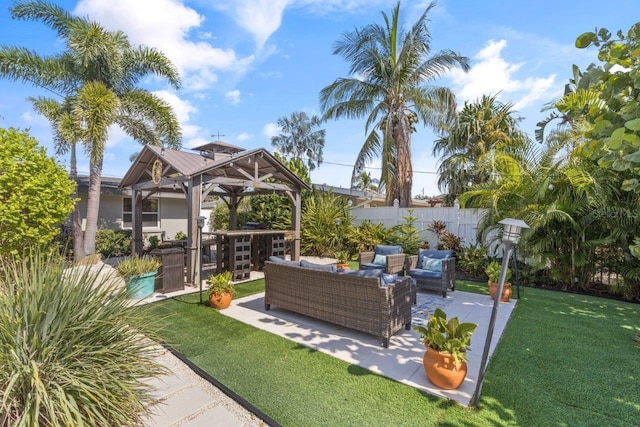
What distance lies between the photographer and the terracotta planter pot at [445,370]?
3068mm

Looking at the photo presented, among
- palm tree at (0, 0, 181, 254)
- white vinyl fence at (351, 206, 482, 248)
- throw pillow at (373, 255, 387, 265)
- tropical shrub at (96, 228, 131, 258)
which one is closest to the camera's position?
throw pillow at (373, 255, 387, 265)

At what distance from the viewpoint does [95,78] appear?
1044 centimetres

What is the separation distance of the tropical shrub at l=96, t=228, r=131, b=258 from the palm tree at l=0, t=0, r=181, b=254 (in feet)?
3.57

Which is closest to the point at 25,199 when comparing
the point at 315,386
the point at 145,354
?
the point at 145,354

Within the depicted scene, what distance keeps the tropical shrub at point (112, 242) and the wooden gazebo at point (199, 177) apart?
3.05 metres

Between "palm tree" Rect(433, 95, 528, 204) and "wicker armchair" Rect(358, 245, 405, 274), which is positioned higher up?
"palm tree" Rect(433, 95, 528, 204)

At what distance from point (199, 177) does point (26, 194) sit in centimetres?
300

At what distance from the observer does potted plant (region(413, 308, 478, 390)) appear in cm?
305

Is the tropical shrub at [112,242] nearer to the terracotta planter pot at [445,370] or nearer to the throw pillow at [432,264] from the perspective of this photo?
the throw pillow at [432,264]

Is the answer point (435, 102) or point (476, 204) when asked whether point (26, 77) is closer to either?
point (435, 102)

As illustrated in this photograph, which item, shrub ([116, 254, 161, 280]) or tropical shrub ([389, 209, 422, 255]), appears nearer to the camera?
shrub ([116, 254, 161, 280])

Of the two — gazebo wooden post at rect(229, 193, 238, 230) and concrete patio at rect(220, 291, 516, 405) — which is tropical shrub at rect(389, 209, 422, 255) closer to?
concrete patio at rect(220, 291, 516, 405)

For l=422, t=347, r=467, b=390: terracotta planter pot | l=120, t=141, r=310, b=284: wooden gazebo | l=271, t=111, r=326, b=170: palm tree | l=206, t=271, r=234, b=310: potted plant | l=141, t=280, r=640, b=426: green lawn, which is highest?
l=271, t=111, r=326, b=170: palm tree

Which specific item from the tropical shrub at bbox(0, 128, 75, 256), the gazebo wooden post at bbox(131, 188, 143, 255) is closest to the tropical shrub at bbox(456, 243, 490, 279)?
the tropical shrub at bbox(0, 128, 75, 256)
